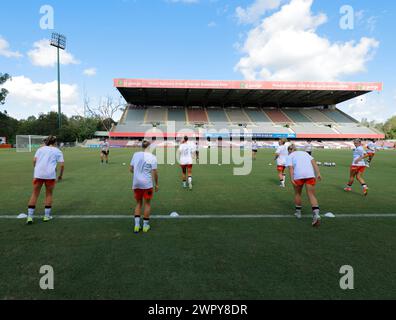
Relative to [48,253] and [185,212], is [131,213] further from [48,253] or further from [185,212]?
[48,253]

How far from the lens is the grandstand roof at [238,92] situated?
52094 mm

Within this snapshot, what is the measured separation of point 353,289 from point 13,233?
5.62m

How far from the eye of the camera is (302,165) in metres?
5.89

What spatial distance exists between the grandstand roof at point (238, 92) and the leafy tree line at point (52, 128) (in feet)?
46.2

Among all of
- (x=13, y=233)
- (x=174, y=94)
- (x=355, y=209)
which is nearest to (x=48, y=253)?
(x=13, y=233)

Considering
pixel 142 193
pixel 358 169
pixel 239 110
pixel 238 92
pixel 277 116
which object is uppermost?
pixel 238 92

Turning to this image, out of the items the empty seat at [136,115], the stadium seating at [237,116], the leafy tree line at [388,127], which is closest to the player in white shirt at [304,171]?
the stadium seating at [237,116]

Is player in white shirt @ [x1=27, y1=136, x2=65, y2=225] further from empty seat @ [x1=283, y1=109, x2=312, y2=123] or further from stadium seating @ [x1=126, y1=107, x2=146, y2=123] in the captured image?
empty seat @ [x1=283, y1=109, x2=312, y2=123]

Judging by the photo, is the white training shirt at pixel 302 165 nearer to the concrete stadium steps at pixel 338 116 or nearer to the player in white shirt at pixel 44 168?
the player in white shirt at pixel 44 168

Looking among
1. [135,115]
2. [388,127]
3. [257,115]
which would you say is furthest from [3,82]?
[388,127]

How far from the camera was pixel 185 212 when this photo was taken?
21.7 feet

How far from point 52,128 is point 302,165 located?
279ft

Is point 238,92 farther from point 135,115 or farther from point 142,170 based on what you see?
point 142,170
